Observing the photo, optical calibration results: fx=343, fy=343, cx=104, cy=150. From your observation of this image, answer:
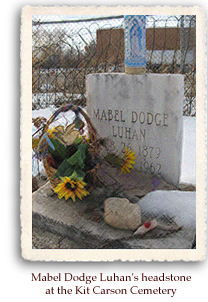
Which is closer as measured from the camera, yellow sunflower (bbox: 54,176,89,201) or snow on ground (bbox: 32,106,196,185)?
yellow sunflower (bbox: 54,176,89,201)

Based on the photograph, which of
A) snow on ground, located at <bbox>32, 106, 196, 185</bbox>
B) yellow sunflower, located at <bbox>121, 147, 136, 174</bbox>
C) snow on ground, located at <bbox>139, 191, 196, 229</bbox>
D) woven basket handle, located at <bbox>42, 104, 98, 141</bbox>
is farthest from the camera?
snow on ground, located at <bbox>32, 106, 196, 185</bbox>

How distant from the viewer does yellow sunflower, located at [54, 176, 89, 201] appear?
1.82 m

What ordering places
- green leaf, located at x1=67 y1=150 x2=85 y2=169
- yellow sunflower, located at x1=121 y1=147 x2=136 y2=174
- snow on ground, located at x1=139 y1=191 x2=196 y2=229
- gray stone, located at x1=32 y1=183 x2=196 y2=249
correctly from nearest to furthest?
1. gray stone, located at x1=32 y1=183 x2=196 y2=249
2. snow on ground, located at x1=139 y1=191 x2=196 y2=229
3. green leaf, located at x1=67 y1=150 x2=85 y2=169
4. yellow sunflower, located at x1=121 y1=147 x2=136 y2=174

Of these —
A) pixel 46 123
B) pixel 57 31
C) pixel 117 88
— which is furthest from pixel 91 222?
pixel 57 31

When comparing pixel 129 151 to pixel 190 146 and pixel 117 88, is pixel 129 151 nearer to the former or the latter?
pixel 117 88

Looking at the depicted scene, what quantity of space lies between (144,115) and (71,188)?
28.7 inches

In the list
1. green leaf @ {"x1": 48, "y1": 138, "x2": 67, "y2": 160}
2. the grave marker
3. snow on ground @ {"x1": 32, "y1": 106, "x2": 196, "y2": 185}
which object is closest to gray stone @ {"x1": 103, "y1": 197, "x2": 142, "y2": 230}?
green leaf @ {"x1": 48, "y1": 138, "x2": 67, "y2": 160}

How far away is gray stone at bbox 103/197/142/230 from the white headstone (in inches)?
21.8

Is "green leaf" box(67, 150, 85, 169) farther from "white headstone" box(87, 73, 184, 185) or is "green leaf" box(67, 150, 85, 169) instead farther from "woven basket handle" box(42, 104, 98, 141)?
"white headstone" box(87, 73, 184, 185)

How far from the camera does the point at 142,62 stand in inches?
87.9

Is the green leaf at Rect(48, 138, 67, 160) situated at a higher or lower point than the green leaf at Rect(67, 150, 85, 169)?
higher

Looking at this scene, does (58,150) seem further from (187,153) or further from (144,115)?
(187,153)

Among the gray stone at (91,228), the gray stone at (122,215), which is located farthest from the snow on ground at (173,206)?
the gray stone at (122,215)

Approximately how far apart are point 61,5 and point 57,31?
1738 mm
